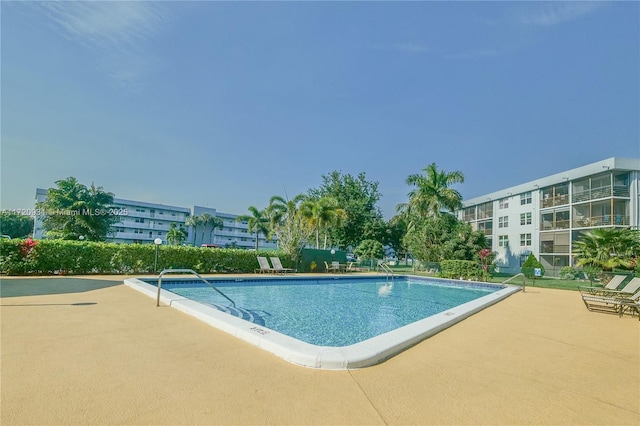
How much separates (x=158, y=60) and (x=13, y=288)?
965cm

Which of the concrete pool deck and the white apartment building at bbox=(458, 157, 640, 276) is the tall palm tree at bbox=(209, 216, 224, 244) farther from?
the concrete pool deck

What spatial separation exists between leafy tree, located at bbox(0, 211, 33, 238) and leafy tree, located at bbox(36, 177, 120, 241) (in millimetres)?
30322

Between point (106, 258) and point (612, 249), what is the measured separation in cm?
2301

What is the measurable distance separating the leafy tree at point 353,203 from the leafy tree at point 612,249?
20.8 metres

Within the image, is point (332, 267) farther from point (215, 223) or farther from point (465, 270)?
point (215, 223)

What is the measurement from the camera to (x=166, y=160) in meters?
25.2

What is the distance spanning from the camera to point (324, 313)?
931 centimetres

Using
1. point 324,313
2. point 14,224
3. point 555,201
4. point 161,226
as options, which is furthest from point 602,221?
point 14,224

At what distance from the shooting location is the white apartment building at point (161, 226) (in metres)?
62.3

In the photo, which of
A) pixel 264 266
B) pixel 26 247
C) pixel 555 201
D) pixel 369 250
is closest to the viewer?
pixel 26 247

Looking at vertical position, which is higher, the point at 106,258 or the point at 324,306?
the point at 106,258

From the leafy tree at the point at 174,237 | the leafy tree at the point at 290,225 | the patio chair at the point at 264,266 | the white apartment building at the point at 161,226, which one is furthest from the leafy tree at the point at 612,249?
the leafy tree at the point at 174,237

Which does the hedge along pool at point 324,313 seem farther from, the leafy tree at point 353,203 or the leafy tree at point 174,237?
the leafy tree at point 174,237

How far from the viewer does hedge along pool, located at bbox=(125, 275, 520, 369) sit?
4.16 metres
